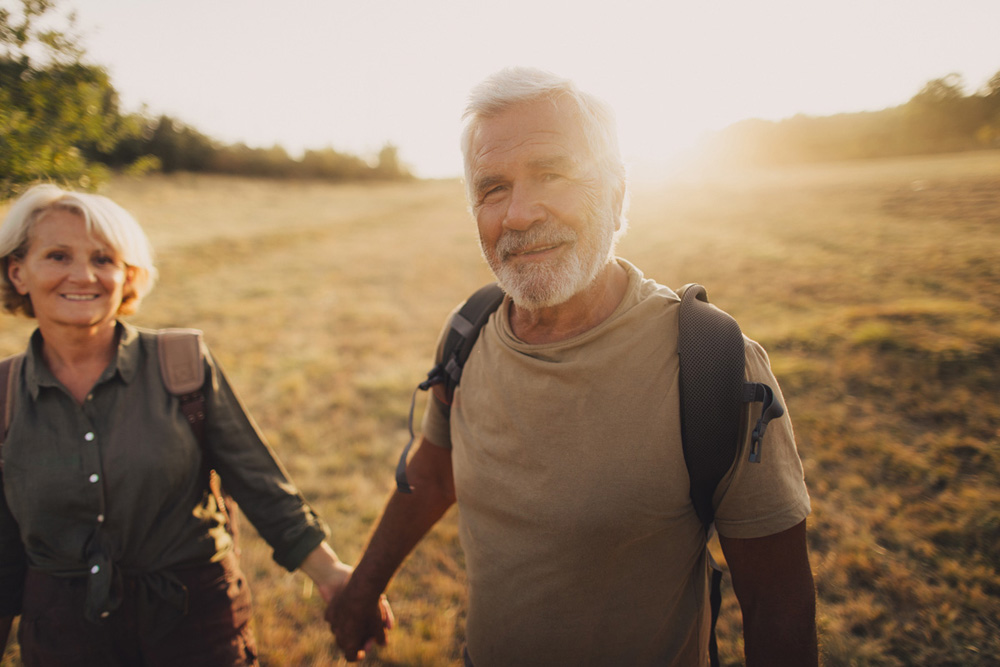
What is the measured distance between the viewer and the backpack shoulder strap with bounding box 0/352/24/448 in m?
1.93

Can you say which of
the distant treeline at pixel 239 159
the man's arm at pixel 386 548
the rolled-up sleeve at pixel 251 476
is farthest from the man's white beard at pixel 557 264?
the distant treeline at pixel 239 159

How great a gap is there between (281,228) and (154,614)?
2235 centimetres

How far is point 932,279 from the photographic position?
279 inches

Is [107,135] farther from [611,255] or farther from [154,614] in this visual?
[611,255]

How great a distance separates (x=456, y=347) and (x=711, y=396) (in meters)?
1.05

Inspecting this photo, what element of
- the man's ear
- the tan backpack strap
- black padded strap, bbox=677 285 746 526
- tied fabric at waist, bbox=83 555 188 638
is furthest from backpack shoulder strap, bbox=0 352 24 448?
black padded strap, bbox=677 285 746 526

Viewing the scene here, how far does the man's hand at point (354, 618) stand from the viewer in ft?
6.96

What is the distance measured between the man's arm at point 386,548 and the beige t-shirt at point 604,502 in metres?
0.51

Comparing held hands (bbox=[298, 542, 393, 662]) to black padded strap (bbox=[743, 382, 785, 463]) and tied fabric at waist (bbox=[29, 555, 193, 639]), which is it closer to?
tied fabric at waist (bbox=[29, 555, 193, 639])

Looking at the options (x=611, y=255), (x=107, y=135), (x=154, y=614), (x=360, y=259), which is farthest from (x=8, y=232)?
(x=360, y=259)

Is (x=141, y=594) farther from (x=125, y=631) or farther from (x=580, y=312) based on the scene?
(x=580, y=312)

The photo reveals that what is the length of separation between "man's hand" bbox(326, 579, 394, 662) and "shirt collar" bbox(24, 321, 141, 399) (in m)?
1.36

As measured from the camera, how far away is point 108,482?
74.8 inches

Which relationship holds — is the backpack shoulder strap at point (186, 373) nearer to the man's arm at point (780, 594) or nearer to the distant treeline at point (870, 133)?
the man's arm at point (780, 594)
